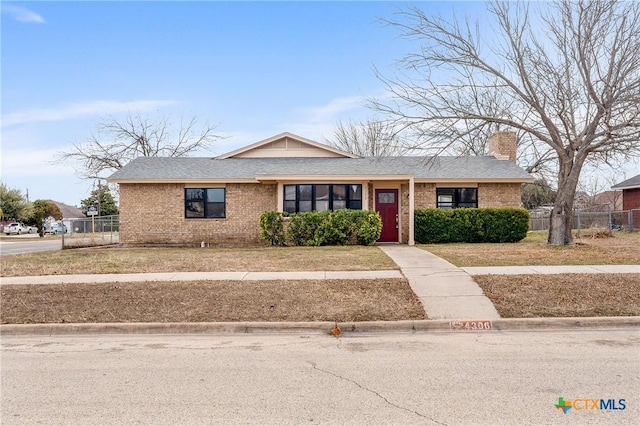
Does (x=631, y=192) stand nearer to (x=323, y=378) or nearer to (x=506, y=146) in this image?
(x=506, y=146)

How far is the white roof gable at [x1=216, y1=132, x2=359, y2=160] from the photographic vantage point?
2258 centimetres

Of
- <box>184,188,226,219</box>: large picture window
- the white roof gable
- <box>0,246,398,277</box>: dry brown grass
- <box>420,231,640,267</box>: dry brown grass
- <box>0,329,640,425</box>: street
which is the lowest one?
<box>0,329,640,425</box>: street

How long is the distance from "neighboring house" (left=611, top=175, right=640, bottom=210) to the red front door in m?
20.3

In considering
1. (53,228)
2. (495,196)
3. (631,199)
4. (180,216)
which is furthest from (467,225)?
(53,228)

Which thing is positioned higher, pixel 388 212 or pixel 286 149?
pixel 286 149

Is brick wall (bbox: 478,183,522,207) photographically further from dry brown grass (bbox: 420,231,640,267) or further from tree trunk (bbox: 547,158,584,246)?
dry brown grass (bbox: 420,231,640,267)

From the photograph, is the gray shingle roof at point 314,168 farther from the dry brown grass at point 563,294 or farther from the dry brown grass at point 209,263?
the dry brown grass at point 563,294

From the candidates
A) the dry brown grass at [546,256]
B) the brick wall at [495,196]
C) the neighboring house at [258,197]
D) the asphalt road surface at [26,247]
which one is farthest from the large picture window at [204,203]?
the brick wall at [495,196]

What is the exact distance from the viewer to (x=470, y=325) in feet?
23.9

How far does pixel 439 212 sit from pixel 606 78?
740cm

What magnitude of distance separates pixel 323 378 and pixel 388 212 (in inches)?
618

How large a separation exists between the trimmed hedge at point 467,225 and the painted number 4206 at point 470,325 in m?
12.1

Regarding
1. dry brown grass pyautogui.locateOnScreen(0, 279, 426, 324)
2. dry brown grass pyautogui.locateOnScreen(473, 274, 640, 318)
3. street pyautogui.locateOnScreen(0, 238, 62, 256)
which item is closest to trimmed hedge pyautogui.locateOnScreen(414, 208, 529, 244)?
dry brown grass pyautogui.locateOnScreen(473, 274, 640, 318)

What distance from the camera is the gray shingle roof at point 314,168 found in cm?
2011
